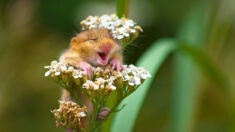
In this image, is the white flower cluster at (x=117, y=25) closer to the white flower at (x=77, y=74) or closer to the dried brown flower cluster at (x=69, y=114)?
the white flower at (x=77, y=74)

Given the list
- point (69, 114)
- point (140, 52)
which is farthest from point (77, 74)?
point (140, 52)

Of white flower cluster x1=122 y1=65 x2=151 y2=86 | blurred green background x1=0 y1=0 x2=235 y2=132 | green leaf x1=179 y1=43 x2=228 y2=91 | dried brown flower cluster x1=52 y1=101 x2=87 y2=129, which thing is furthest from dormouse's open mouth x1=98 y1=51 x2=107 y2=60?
blurred green background x1=0 y1=0 x2=235 y2=132

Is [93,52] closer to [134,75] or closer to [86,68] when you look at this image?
[86,68]

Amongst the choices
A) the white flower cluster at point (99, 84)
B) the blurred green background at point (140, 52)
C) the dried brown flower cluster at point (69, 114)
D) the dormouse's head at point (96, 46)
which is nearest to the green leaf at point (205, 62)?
the blurred green background at point (140, 52)

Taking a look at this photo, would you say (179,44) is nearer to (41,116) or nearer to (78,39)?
(78,39)

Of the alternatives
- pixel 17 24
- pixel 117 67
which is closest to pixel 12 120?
pixel 17 24

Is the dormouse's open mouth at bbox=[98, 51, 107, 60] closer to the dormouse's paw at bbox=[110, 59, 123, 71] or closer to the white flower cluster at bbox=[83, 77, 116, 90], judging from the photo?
the dormouse's paw at bbox=[110, 59, 123, 71]

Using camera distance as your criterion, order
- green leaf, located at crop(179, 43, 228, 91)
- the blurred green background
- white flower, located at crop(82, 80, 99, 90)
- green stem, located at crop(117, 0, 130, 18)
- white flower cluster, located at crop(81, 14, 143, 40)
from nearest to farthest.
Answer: white flower, located at crop(82, 80, 99, 90) → white flower cluster, located at crop(81, 14, 143, 40) → green stem, located at crop(117, 0, 130, 18) → green leaf, located at crop(179, 43, 228, 91) → the blurred green background
